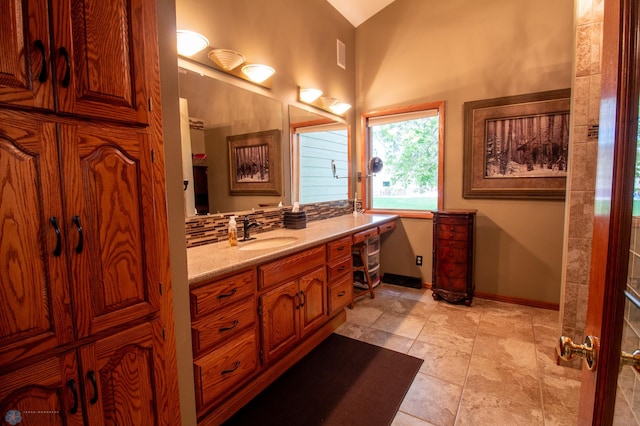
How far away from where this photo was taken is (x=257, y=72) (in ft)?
8.07

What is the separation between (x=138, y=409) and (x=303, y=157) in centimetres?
252

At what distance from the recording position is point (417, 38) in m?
3.51

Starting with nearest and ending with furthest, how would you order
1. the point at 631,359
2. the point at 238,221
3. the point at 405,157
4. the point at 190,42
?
1. the point at 631,359
2. the point at 190,42
3. the point at 238,221
4. the point at 405,157

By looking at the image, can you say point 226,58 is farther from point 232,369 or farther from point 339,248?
point 232,369

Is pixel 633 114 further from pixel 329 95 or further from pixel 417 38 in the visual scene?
pixel 417 38

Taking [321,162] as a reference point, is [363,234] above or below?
below

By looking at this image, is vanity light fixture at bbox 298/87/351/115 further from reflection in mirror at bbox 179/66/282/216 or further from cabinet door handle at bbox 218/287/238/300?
cabinet door handle at bbox 218/287/238/300

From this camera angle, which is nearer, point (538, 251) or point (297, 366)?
point (297, 366)

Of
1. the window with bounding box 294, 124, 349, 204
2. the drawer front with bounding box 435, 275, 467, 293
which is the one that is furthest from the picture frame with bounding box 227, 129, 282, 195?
the drawer front with bounding box 435, 275, 467, 293

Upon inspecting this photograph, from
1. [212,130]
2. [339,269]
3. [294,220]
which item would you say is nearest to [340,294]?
[339,269]

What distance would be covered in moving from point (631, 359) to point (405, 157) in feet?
11.2

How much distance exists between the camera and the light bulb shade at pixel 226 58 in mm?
2117

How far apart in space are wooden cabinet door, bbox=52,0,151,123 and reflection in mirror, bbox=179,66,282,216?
3.37 ft

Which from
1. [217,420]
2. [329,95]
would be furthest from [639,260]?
[329,95]
